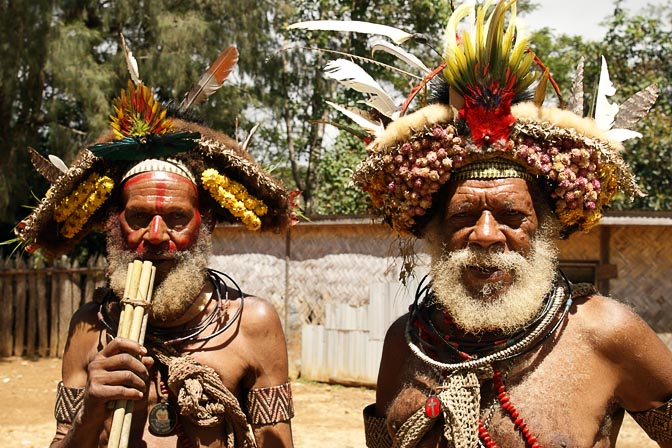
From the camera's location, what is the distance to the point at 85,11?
15734 mm

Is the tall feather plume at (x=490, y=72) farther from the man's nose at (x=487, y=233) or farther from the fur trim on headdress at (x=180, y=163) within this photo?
the fur trim on headdress at (x=180, y=163)

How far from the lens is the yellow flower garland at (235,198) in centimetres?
353

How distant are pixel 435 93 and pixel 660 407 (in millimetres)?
1524

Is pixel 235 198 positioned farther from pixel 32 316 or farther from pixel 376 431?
pixel 32 316

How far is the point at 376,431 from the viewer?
3.16 meters

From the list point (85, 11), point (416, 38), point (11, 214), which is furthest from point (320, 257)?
point (85, 11)

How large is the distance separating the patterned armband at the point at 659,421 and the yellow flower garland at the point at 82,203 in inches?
102

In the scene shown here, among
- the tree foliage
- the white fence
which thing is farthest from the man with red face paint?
the tree foliage

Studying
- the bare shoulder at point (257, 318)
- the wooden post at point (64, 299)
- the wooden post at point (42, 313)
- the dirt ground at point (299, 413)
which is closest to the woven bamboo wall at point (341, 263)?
the dirt ground at point (299, 413)

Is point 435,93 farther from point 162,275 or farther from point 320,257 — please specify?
point 320,257

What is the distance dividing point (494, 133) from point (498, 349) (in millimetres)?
839

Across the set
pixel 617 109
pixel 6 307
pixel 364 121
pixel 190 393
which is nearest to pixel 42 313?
pixel 6 307

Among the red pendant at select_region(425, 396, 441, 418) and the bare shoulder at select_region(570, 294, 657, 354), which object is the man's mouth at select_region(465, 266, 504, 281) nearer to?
the bare shoulder at select_region(570, 294, 657, 354)

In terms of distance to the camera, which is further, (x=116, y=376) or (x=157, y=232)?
(x=157, y=232)
